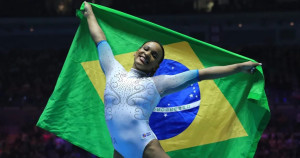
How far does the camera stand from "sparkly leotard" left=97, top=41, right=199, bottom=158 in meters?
4.41

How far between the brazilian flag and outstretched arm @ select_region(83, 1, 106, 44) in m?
0.14

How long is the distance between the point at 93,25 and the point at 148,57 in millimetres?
903

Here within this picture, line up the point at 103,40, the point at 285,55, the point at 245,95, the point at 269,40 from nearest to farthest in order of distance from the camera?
the point at 103,40 < the point at 245,95 < the point at 285,55 < the point at 269,40

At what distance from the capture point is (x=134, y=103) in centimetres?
448

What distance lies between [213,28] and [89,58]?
11.7 meters

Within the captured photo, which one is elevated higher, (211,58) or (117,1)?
(117,1)

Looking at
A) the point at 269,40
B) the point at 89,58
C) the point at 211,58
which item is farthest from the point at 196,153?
the point at 269,40

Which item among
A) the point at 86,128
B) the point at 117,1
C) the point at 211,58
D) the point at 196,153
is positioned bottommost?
the point at 196,153

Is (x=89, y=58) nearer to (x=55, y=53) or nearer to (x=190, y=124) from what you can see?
(x=190, y=124)

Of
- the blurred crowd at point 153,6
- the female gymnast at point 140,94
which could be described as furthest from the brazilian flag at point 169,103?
the blurred crowd at point 153,6

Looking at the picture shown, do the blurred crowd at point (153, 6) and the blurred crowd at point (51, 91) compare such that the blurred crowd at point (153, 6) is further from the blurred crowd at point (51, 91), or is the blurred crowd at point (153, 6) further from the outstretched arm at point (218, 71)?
the outstretched arm at point (218, 71)

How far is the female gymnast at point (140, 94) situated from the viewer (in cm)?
440

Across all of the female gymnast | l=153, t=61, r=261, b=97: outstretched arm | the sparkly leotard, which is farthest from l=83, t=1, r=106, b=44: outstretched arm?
l=153, t=61, r=261, b=97: outstretched arm

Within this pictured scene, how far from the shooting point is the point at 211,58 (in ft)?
18.2
